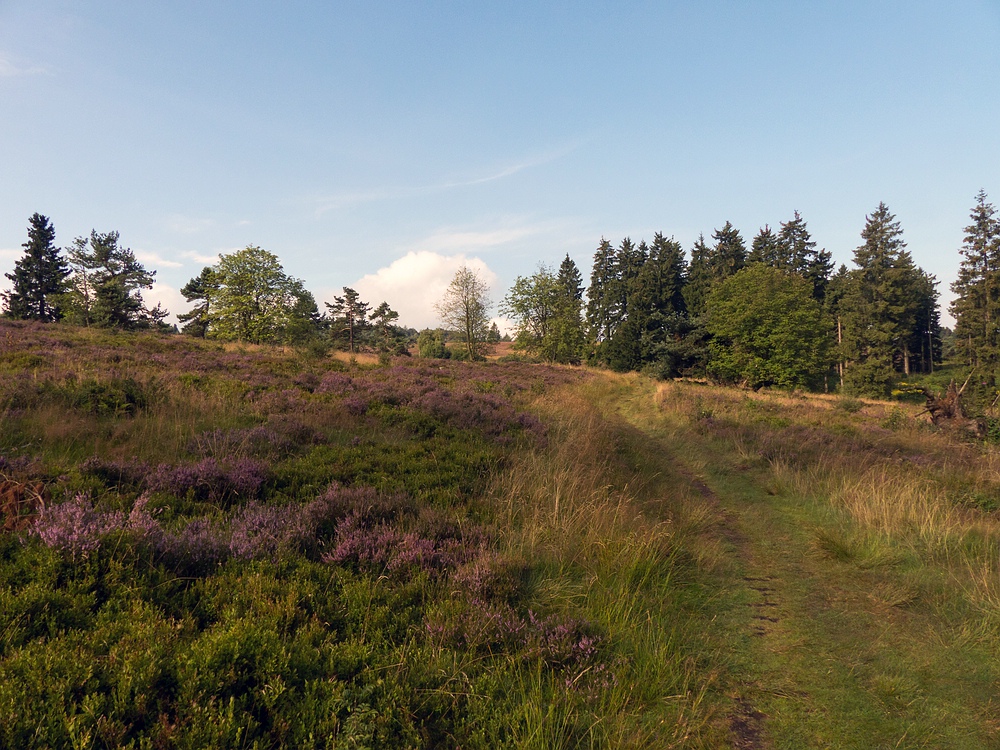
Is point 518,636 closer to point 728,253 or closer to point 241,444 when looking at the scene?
point 241,444

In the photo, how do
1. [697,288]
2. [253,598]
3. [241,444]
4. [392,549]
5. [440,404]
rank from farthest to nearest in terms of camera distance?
[697,288]
[440,404]
[241,444]
[392,549]
[253,598]

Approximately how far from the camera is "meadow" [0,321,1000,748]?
8.78 ft

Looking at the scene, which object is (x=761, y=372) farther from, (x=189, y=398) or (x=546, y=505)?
(x=189, y=398)

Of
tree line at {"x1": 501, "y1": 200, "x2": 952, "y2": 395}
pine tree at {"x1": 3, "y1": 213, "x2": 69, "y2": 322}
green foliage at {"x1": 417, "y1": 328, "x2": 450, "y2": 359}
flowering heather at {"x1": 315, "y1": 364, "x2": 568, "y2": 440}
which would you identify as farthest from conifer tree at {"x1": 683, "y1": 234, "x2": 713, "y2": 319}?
pine tree at {"x1": 3, "y1": 213, "x2": 69, "y2": 322}

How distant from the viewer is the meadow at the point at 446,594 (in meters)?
2.68

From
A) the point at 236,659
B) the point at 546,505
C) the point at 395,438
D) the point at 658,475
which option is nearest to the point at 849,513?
the point at 658,475

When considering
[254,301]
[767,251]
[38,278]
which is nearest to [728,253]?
[767,251]

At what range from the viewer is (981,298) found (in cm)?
5094

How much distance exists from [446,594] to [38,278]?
79.4 m

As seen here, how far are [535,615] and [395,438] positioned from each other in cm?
543

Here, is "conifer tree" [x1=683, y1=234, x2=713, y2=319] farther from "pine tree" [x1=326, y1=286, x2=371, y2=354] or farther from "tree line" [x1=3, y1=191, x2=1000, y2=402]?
"pine tree" [x1=326, y1=286, x2=371, y2=354]

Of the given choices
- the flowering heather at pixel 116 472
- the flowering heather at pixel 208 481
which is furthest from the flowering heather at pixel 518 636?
the flowering heather at pixel 116 472

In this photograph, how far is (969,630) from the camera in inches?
170

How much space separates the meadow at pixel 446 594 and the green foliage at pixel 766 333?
31527 mm
